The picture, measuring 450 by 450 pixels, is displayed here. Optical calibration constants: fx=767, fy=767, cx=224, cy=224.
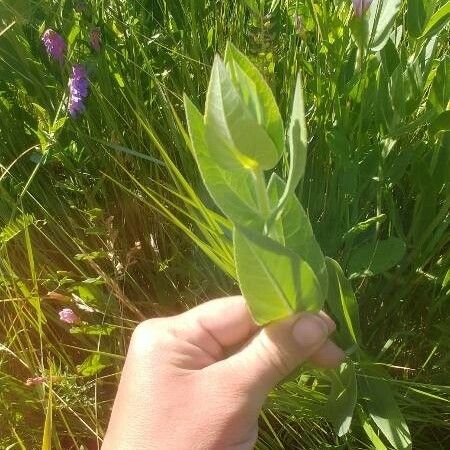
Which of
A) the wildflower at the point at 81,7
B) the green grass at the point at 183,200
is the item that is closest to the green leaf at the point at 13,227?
the green grass at the point at 183,200

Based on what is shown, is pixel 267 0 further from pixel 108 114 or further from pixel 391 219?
pixel 391 219

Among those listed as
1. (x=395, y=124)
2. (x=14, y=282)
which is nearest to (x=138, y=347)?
(x=14, y=282)

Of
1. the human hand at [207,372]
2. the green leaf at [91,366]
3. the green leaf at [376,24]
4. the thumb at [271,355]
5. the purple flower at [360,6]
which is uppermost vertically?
the purple flower at [360,6]

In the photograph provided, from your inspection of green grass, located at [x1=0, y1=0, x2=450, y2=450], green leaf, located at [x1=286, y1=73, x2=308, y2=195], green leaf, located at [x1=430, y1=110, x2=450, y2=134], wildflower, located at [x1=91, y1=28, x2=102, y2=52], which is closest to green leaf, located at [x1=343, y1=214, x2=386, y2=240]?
green grass, located at [x1=0, y1=0, x2=450, y2=450]

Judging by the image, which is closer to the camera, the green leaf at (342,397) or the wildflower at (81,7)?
the green leaf at (342,397)

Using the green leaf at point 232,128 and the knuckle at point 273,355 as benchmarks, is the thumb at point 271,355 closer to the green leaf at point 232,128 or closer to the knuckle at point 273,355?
the knuckle at point 273,355

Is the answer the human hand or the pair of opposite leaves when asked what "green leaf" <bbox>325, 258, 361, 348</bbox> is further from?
the pair of opposite leaves
